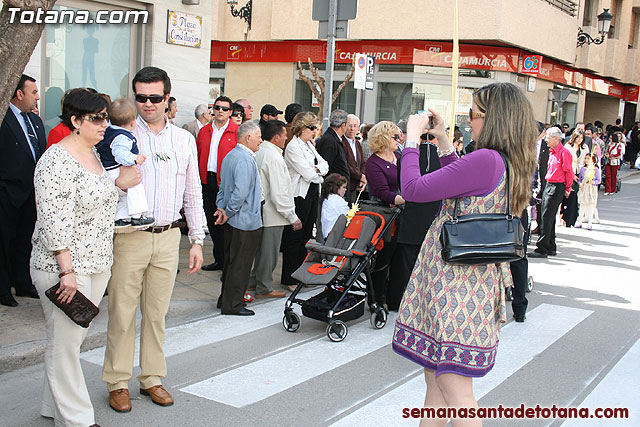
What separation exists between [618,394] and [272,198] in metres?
3.86

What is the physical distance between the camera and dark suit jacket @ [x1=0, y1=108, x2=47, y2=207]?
6.20 meters

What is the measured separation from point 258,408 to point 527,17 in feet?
63.1

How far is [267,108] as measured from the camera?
9734 mm

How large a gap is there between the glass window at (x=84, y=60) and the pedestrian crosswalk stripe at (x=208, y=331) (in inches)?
141

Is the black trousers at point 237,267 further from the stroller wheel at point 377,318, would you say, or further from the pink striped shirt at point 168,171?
the pink striped shirt at point 168,171

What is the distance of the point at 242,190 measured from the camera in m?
6.60

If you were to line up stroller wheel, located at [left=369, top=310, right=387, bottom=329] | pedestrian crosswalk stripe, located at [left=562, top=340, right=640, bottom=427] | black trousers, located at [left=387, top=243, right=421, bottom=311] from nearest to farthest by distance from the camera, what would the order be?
pedestrian crosswalk stripe, located at [left=562, top=340, right=640, bottom=427]
stroller wheel, located at [left=369, top=310, right=387, bottom=329]
black trousers, located at [left=387, top=243, right=421, bottom=311]

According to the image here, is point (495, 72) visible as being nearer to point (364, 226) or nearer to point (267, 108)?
point (267, 108)

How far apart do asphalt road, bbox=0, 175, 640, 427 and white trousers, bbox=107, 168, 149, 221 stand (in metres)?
1.30

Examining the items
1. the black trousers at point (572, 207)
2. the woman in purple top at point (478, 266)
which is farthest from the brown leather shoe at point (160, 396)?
the black trousers at point (572, 207)

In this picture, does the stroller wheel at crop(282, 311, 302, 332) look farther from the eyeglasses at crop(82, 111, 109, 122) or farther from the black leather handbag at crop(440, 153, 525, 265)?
the black leather handbag at crop(440, 153, 525, 265)

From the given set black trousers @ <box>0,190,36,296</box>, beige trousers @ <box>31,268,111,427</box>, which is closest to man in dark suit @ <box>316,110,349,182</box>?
black trousers @ <box>0,190,36,296</box>

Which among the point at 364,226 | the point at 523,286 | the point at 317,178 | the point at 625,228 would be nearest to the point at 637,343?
the point at 523,286

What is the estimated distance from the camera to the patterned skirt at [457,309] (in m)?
3.18
